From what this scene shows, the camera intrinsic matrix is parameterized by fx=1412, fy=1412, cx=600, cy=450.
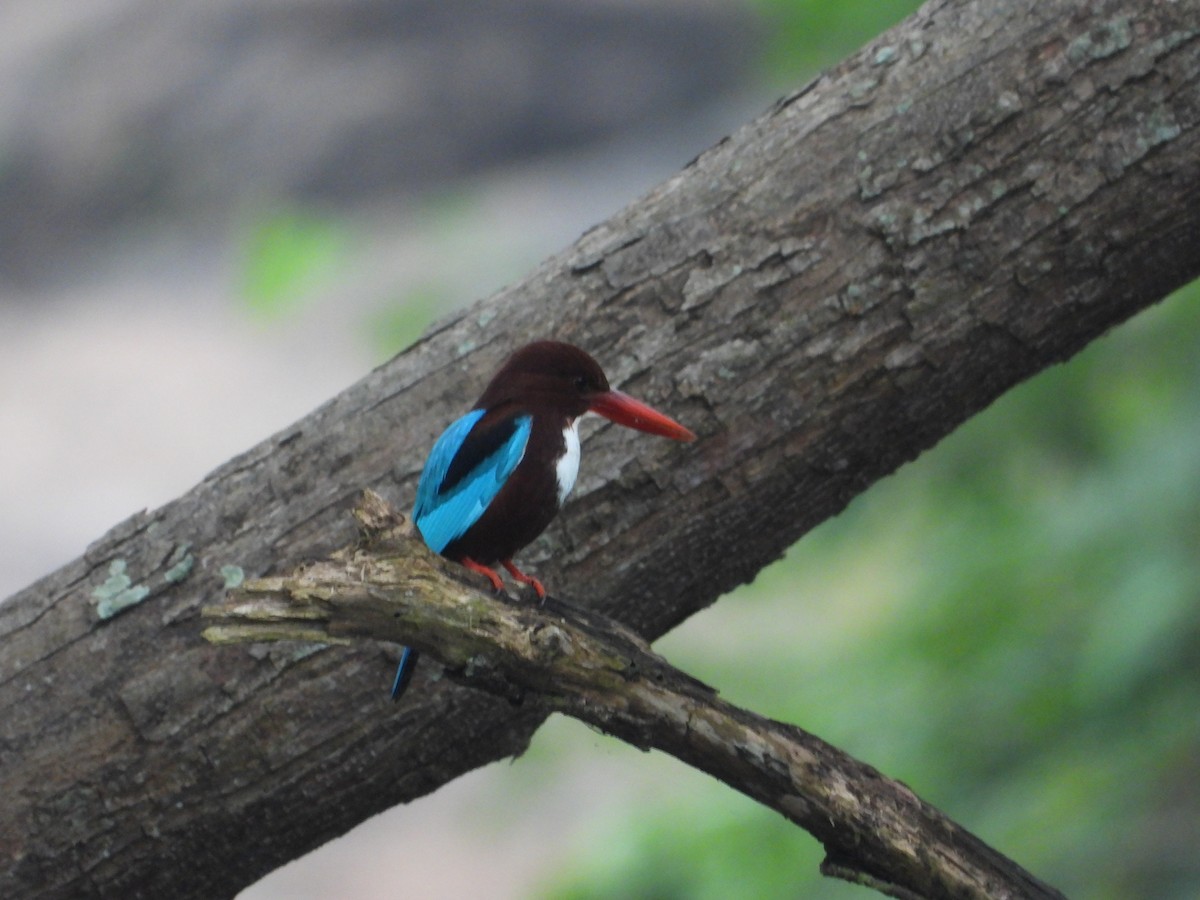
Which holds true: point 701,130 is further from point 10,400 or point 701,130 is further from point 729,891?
point 729,891

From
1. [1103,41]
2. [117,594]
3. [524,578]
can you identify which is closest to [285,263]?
[117,594]

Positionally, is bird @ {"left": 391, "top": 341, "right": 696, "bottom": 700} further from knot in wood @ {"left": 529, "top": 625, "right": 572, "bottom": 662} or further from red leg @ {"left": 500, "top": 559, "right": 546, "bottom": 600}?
knot in wood @ {"left": 529, "top": 625, "right": 572, "bottom": 662}

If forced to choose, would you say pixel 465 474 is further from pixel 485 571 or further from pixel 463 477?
pixel 485 571

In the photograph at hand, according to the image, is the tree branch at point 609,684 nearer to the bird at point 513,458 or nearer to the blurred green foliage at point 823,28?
the bird at point 513,458

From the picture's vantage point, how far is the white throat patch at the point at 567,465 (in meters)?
1.89

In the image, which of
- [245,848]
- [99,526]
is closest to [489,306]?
[245,848]

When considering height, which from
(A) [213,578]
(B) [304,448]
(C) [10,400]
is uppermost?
(C) [10,400]

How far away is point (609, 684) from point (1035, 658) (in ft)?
5.54

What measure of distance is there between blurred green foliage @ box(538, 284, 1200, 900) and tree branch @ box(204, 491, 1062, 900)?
2.95ft

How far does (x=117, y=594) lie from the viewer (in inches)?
88.4

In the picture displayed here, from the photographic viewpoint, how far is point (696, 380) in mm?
2260

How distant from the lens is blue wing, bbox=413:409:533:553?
6.12ft

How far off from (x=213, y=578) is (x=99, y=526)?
6.93m

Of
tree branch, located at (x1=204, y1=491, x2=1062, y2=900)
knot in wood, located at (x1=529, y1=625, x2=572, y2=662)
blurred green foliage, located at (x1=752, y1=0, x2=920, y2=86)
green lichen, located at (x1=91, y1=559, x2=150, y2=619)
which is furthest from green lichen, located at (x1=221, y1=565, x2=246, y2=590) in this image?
blurred green foliage, located at (x1=752, y1=0, x2=920, y2=86)
